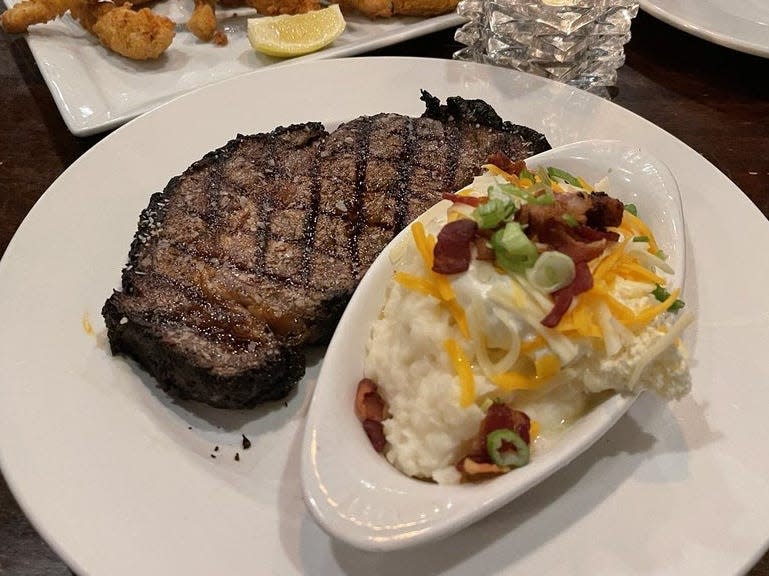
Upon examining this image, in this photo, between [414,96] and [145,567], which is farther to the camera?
[414,96]

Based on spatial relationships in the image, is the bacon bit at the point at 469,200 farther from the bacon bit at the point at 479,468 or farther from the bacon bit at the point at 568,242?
the bacon bit at the point at 479,468

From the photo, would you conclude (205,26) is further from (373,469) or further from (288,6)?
(373,469)

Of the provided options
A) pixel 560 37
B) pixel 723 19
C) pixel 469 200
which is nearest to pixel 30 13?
pixel 560 37

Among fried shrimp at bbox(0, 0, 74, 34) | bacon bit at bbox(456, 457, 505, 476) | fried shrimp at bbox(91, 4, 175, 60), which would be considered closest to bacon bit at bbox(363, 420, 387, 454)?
bacon bit at bbox(456, 457, 505, 476)

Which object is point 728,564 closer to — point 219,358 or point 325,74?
point 219,358

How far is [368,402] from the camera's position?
189cm

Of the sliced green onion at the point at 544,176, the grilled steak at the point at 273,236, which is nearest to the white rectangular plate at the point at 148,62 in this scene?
the grilled steak at the point at 273,236

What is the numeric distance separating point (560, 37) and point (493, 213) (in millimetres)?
A: 1948

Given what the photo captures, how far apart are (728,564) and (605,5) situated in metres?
2.65

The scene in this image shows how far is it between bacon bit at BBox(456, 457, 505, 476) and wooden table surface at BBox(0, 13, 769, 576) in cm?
206

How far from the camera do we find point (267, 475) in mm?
2023

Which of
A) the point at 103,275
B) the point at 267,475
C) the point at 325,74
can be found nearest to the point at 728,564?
the point at 267,475

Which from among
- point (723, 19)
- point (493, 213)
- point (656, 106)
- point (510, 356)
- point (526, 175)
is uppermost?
point (493, 213)

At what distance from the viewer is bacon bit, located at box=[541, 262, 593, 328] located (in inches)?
66.5
